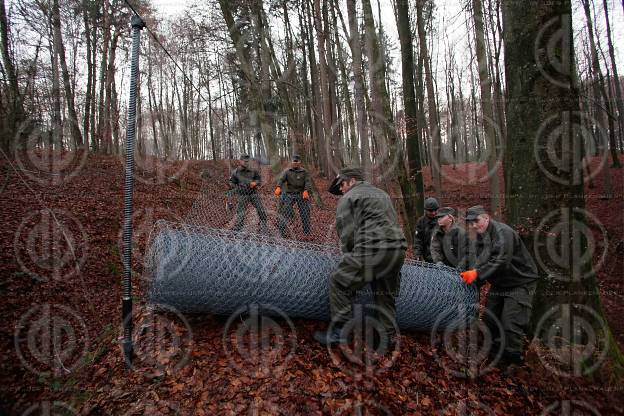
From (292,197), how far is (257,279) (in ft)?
13.1

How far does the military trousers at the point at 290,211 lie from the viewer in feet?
23.5

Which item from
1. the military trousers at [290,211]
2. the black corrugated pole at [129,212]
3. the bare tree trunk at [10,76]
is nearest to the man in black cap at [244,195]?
the military trousers at [290,211]

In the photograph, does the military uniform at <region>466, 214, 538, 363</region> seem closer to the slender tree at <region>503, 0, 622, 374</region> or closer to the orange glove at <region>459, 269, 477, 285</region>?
the orange glove at <region>459, 269, 477, 285</region>

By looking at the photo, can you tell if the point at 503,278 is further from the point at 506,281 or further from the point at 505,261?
the point at 505,261

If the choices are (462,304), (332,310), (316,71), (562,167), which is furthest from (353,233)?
(316,71)

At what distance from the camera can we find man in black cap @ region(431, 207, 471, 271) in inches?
187

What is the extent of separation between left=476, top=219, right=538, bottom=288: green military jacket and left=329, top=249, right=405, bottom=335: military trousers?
3.59 ft

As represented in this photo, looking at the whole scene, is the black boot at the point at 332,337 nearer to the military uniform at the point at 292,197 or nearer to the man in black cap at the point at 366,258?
the man in black cap at the point at 366,258

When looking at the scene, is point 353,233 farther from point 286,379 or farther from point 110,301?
point 110,301

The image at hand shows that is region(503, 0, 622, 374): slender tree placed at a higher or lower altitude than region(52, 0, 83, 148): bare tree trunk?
lower

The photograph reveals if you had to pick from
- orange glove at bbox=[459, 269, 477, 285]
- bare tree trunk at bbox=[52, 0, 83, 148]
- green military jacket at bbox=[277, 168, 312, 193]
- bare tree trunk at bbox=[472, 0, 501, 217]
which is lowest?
orange glove at bbox=[459, 269, 477, 285]

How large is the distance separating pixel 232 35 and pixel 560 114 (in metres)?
9.63

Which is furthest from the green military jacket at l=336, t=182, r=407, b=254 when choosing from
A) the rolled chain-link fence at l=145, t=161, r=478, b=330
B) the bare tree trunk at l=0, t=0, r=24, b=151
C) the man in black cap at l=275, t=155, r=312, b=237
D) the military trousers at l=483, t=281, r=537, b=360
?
the bare tree trunk at l=0, t=0, r=24, b=151

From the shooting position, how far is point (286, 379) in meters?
3.19
